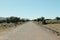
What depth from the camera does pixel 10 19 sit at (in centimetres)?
14412

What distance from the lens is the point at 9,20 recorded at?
144 m

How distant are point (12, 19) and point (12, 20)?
1969mm

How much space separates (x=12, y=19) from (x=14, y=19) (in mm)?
1770

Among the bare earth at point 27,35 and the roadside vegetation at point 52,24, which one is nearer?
the bare earth at point 27,35

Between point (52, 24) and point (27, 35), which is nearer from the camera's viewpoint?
point (27, 35)

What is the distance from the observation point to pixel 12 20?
141 m

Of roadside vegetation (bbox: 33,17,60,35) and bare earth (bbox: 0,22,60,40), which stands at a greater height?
bare earth (bbox: 0,22,60,40)

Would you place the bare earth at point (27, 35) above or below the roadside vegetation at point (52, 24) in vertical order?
above

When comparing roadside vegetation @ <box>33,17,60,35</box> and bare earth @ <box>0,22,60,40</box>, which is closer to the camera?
bare earth @ <box>0,22,60,40</box>

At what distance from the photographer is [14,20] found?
14200 centimetres

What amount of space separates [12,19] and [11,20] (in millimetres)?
1473

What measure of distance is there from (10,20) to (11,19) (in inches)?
51.8

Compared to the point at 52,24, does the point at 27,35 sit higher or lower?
higher

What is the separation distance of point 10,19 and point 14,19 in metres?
3.81
